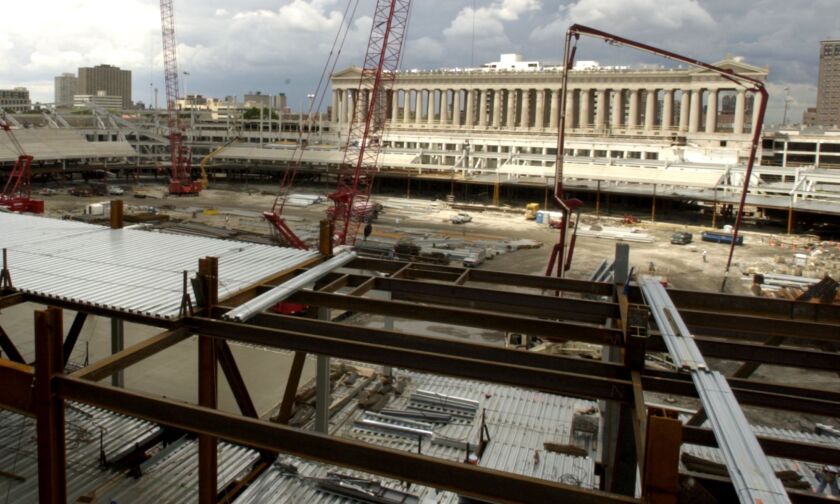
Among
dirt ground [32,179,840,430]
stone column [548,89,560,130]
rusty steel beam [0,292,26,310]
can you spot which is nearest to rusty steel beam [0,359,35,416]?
rusty steel beam [0,292,26,310]

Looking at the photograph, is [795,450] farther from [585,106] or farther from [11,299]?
[585,106]

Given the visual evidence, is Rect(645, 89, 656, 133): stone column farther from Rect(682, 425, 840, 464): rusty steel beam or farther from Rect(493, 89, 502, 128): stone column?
Rect(682, 425, 840, 464): rusty steel beam

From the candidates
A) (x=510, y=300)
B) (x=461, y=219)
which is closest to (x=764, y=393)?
(x=510, y=300)

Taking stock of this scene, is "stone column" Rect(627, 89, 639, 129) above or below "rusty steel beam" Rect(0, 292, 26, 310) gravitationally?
above

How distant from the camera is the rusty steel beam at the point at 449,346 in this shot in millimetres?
7430

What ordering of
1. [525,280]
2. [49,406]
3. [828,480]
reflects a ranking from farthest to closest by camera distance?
[525,280] → [828,480] → [49,406]

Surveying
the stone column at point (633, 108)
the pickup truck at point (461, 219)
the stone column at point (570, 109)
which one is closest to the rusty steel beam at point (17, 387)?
the pickup truck at point (461, 219)

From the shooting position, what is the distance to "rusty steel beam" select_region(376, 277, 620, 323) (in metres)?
10.2

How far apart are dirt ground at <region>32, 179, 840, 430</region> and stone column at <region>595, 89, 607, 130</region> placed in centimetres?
3718

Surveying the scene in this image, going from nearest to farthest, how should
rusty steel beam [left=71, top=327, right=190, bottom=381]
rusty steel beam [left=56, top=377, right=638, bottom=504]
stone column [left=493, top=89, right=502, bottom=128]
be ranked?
rusty steel beam [left=56, top=377, right=638, bottom=504] < rusty steel beam [left=71, top=327, right=190, bottom=381] < stone column [left=493, top=89, right=502, bottom=128]

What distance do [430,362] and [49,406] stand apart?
3.99 m

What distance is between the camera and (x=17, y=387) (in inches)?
283

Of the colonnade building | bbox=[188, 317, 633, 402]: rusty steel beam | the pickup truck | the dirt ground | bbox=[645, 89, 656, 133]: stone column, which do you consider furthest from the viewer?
bbox=[645, 89, 656, 133]: stone column

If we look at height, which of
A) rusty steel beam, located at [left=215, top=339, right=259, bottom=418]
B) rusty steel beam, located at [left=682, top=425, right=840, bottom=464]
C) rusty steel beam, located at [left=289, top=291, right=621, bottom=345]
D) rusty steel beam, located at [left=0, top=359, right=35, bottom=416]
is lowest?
rusty steel beam, located at [left=215, top=339, right=259, bottom=418]
